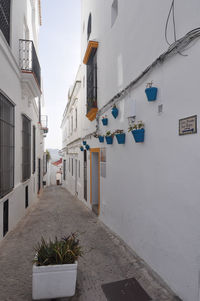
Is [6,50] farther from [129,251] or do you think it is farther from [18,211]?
[129,251]

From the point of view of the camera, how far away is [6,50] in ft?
13.7

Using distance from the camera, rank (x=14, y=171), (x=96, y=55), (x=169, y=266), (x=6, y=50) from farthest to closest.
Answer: (x=96, y=55)
(x=14, y=171)
(x=6, y=50)
(x=169, y=266)

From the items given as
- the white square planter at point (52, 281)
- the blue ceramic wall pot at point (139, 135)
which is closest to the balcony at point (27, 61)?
the blue ceramic wall pot at point (139, 135)

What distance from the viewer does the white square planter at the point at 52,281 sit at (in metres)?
2.28

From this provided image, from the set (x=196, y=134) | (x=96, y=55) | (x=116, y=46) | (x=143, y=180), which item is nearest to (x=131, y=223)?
(x=143, y=180)

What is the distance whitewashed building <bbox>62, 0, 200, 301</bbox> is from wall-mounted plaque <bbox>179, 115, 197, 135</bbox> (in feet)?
0.04

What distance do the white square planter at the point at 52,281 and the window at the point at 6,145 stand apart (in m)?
2.17

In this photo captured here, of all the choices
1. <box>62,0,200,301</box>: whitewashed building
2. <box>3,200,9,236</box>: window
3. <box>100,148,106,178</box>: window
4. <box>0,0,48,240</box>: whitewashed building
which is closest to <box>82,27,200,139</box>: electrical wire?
Result: <box>62,0,200,301</box>: whitewashed building

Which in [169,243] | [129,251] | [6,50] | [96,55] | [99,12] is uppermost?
[99,12]

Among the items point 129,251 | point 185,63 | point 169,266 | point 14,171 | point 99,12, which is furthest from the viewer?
point 99,12

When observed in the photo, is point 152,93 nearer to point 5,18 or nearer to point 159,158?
point 159,158

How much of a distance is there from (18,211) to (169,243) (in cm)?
436

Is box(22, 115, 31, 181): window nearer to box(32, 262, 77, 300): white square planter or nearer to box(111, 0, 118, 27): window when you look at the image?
box(111, 0, 118, 27): window

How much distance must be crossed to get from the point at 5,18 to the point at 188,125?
4.51 m
